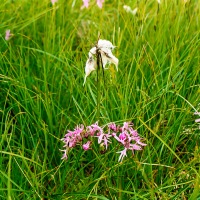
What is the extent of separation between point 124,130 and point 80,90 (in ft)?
1.40

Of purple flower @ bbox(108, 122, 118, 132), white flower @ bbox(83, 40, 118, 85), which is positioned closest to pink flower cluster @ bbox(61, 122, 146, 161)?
purple flower @ bbox(108, 122, 118, 132)

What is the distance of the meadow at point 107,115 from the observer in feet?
5.37

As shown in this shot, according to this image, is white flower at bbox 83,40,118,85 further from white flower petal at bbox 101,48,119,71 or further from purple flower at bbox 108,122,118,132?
purple flower at bbox 108,122,118,132

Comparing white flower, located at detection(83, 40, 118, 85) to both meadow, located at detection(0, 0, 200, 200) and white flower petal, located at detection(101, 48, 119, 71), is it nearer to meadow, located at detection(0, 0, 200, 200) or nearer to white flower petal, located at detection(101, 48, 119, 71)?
white flower petal, located at detection(101, 48, 119, 71)

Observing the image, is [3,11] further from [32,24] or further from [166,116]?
[166,116]

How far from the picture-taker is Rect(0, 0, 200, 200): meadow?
1.64m

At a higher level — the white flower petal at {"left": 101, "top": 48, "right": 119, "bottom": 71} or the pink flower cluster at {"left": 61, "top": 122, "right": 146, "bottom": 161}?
the white flower petal at {"left": 101, "top": 48, "right": 119, "bottom": 71}

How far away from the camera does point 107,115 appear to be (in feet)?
5.95

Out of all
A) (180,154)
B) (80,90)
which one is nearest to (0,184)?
(80,90)

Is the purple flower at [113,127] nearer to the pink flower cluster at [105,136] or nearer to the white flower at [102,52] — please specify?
the pink flower cluster at [105,136]

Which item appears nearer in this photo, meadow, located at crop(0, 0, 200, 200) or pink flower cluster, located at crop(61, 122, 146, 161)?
pink flower cluster, located at crop(61, 122, 146, 161)

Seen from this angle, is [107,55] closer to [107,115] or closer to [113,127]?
[113,127]

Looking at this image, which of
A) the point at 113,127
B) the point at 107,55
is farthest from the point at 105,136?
the point at 107,55

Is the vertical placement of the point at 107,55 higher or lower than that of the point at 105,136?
higher
